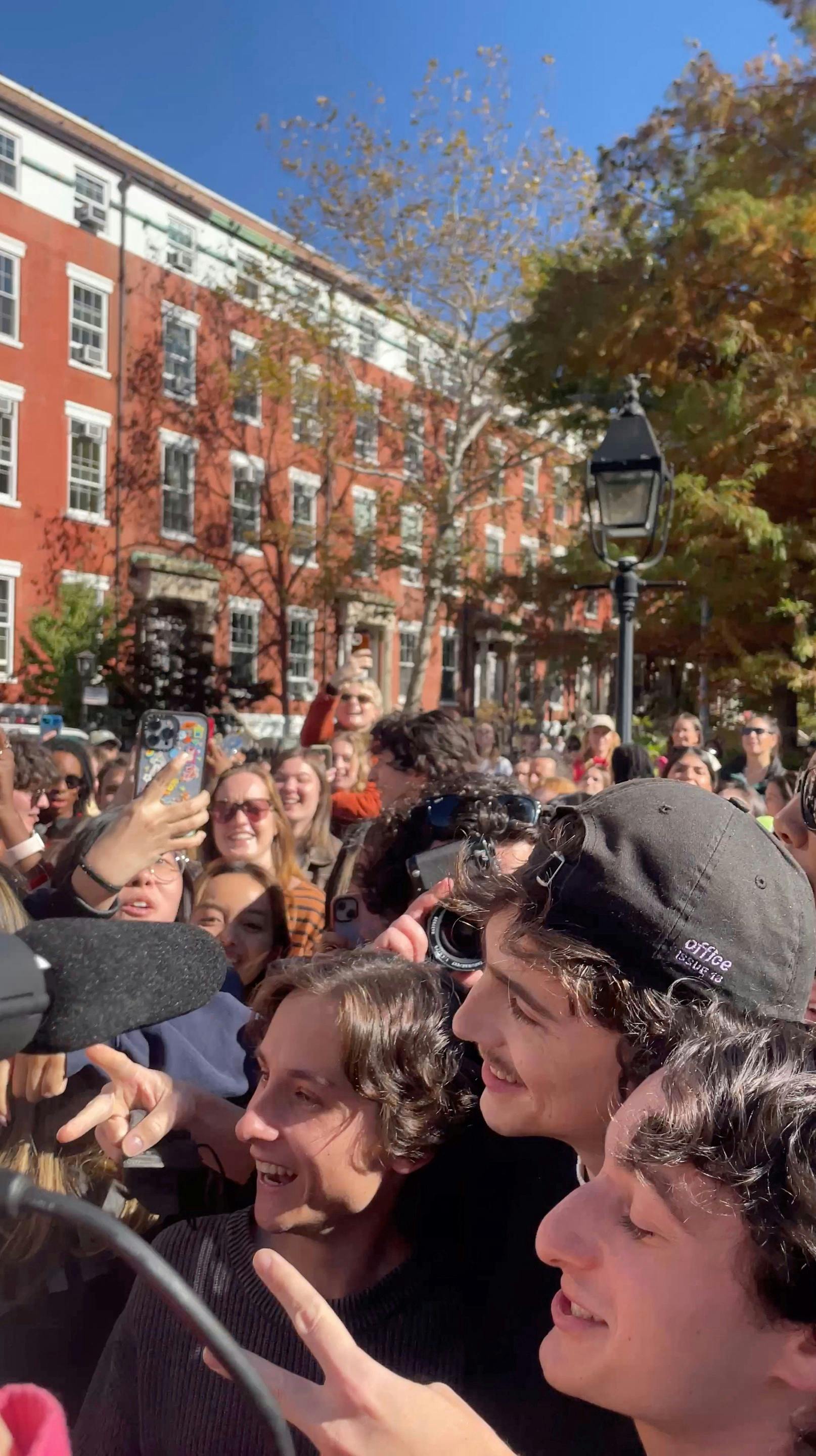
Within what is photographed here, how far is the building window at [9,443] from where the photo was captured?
22.4 metres

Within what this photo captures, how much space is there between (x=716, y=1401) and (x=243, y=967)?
270 cm

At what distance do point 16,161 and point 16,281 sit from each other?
2104mm

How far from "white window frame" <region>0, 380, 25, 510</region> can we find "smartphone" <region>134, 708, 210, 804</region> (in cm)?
1965

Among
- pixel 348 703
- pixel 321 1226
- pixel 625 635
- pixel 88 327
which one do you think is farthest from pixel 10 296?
pixel 321 1226

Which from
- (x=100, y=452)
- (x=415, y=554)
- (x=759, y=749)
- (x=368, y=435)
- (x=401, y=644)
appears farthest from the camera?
(x=401, y=644)

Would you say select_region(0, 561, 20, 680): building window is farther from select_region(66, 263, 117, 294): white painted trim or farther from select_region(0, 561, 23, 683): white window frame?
select_region(66, 263, 117, 294): white painted trim

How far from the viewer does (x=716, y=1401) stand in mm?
1015

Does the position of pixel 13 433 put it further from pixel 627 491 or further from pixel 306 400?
pixel 627 491

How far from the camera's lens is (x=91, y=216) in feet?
78.3

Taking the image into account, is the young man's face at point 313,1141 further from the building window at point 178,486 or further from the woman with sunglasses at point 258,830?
the building window at point 178,486

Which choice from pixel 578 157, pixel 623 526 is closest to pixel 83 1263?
pixel 623 526

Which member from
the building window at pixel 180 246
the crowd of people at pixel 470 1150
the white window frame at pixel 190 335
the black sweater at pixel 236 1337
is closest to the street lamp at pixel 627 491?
the crowd of people at pixel 470 1150

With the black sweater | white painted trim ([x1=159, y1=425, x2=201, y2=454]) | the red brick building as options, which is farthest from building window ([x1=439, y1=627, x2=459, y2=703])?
the black sweater

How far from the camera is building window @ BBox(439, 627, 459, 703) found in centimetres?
3309
